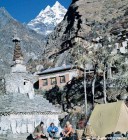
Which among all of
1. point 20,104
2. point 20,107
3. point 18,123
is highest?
point 20,104

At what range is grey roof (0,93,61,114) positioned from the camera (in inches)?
1492

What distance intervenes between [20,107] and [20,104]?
59 centimetres

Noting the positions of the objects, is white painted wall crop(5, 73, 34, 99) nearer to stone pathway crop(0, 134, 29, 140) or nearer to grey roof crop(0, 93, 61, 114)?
grey roof crop(0, 93, 61, 114)

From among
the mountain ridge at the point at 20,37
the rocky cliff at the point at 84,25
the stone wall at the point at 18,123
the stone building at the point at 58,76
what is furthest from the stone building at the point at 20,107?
the mountain ridge at the point at 20,37

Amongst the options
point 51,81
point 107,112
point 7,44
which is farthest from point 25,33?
point 107,112

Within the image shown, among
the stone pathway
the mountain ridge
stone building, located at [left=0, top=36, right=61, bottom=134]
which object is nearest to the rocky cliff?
the mountain ridge

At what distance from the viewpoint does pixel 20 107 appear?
38.3 m

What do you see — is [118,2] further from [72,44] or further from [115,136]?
[115,136]

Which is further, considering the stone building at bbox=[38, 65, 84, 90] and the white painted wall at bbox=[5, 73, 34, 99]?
the stone building at bbox=[38, 65, 84, 90]

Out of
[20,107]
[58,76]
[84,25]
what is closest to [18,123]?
[20,107]

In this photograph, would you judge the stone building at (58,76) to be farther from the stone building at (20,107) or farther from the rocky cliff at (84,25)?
the stone building at (20,107)

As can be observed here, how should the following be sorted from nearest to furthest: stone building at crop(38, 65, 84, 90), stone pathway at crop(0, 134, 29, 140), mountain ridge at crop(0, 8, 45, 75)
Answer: stone pathway at crop(0, 134, 29, 140) < stone building at crop(38, 65, 84, 90) < mountain ridge at crop(0, 8, 45, 75)

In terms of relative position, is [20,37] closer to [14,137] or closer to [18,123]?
[18,123]

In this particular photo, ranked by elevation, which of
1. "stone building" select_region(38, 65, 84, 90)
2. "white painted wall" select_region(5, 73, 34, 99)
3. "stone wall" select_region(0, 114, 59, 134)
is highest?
Answer: "stone building" select_region(38, 65, 84, 90)
